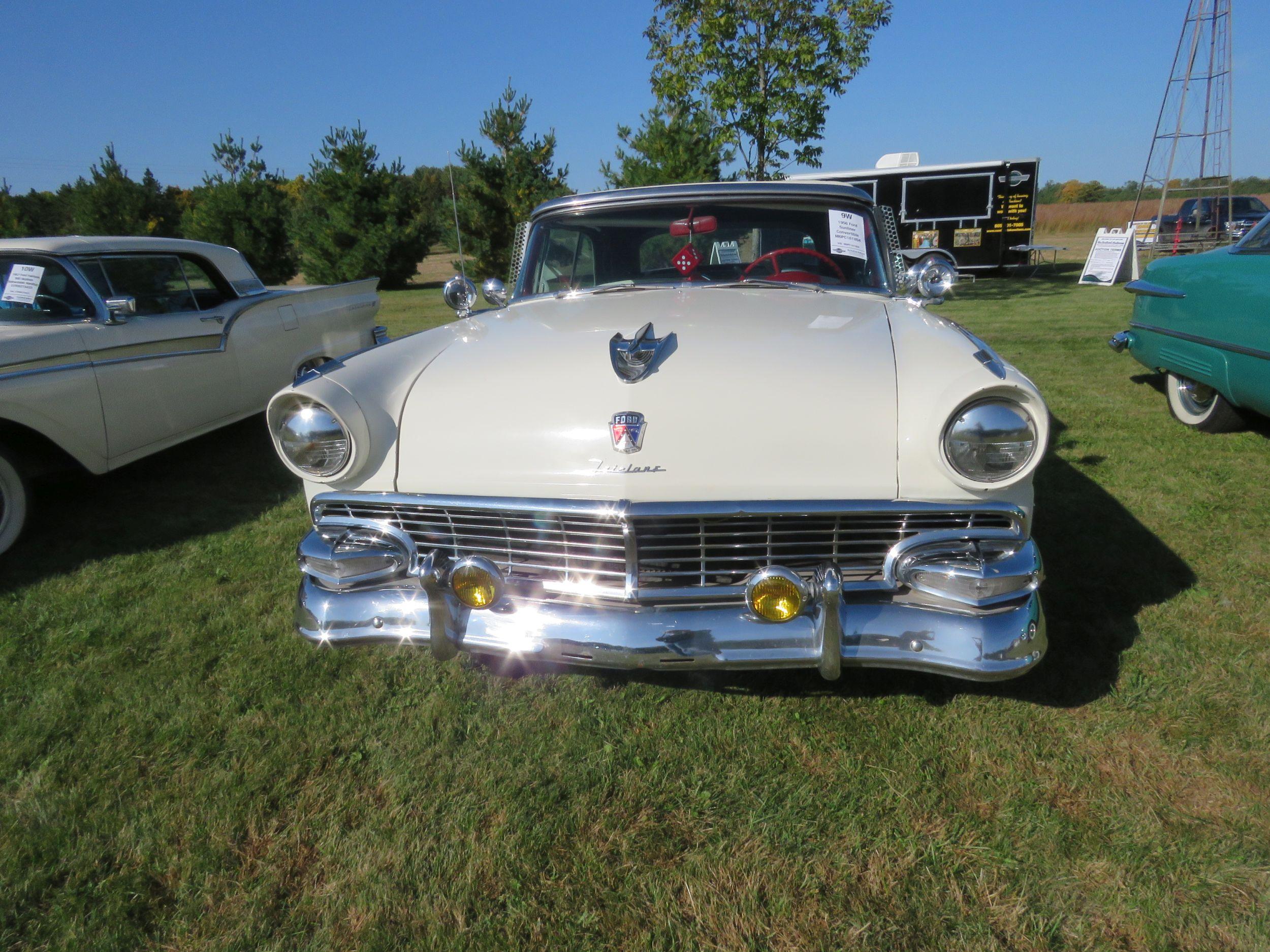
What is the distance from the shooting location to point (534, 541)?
2111 mm

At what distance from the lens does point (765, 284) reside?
3.05 meters

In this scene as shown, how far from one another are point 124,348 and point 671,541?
3.68m

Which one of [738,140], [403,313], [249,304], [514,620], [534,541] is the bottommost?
[403,313]

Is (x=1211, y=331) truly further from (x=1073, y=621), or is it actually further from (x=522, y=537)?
(x=522, y=537)

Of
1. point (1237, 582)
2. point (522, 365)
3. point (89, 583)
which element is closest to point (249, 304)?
point (89, 583)

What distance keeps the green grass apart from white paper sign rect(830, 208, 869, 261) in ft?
5.09

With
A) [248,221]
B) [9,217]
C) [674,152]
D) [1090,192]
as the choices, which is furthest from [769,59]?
[1090,192]

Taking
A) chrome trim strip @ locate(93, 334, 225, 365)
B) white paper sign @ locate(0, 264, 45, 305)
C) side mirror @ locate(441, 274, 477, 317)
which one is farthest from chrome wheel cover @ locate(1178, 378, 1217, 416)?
white paper sign @ locate(0, 264, 45, 305)

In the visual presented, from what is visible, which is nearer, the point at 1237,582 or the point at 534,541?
the point at 534,541

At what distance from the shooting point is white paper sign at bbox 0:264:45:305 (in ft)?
13.1

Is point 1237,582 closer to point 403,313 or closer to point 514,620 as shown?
point 514,620

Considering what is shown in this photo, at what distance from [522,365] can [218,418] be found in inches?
136

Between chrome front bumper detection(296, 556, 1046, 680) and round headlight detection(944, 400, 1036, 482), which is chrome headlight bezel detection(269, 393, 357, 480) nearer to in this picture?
chrome front bumper detection(296, 556, 1046, 680)

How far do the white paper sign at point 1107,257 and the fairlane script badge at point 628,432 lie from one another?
15.9m
